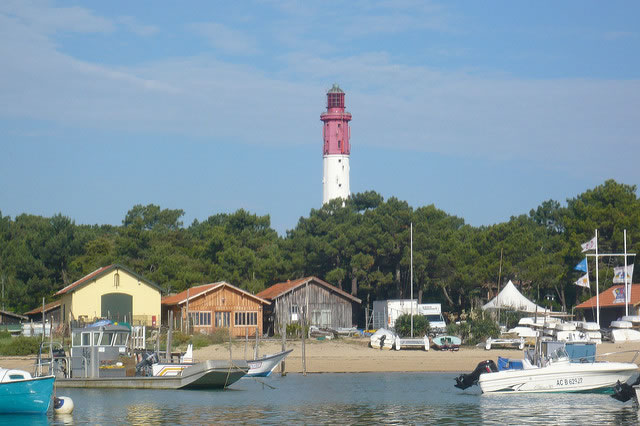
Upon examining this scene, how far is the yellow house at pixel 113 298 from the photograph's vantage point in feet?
206

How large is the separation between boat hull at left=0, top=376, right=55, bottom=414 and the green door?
30.9 metres

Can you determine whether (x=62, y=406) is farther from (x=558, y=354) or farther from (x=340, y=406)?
(x=558, y=354)

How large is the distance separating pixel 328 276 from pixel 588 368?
3664 cm

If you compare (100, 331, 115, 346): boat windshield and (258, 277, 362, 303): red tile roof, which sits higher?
(258, 277, 362, 303): red tile roof

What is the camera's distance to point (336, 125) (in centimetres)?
10331

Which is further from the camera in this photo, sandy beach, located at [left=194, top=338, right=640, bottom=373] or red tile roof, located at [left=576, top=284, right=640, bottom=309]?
red tile roof, located at [left=576, top=284, right=640, bottom=309]

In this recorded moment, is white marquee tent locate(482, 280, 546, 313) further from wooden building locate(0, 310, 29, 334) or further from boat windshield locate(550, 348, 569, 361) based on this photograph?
wooden building locate(0, 310, 29, 334)

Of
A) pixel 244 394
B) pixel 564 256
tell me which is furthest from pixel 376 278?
pixel 244 394

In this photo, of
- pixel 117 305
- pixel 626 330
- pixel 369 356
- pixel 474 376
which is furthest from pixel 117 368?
pixel 626 330

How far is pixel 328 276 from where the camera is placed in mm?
73500

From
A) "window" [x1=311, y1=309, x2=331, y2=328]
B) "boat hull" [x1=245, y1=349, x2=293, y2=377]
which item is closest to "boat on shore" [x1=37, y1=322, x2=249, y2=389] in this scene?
"boat hull" [x1=245, y1=349, x2=293, y2=377]

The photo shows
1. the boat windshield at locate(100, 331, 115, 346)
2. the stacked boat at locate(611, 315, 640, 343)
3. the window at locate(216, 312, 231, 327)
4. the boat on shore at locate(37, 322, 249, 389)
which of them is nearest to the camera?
the boat on shore at locate(37, 322, 249, 389)

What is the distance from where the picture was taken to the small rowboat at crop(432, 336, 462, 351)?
5834 centimetres

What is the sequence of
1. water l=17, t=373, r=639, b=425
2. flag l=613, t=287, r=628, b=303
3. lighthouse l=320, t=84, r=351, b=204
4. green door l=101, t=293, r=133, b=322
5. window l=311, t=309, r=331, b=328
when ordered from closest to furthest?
water l=17, t=373, r=639, b=425 → flag l=613, t=287, r=628, b=303 → green door l=101, t=293, r=133, b=322 → window l=311, t=309, r=331, b=328 → lighthouse l=320, t=84, r=351, b=204
